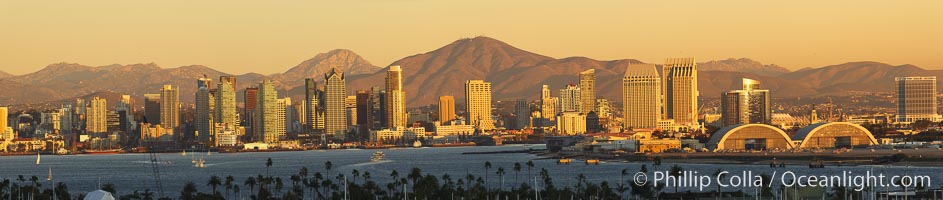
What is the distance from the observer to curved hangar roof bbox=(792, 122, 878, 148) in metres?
182

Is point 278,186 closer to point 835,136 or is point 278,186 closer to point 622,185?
point 622,185

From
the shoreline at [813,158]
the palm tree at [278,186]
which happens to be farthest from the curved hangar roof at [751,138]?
the palm tree at [278,186]

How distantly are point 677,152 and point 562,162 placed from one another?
14.6 m

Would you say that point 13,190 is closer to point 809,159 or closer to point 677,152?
point 809,159

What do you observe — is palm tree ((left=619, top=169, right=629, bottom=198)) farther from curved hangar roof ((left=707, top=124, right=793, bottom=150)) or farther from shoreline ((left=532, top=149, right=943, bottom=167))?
curved hangar roof ((left=707, top=124, right=793, bottom=150))

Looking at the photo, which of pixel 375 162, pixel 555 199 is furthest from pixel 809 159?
pixel 555 199

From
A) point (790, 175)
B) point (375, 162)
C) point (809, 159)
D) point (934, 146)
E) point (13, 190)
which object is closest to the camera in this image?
point (13, 190)

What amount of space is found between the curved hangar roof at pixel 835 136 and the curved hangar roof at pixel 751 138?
2039mm

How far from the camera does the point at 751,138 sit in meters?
182

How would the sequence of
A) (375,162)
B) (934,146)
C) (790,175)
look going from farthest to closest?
(375,162) < (934,146) < (790,175)

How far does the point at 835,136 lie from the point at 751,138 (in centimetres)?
839

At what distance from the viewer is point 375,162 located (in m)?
179

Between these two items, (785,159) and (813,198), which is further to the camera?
(785,159)

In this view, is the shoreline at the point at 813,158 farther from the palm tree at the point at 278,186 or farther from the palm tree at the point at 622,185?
the palm tree at the point at 278,186
